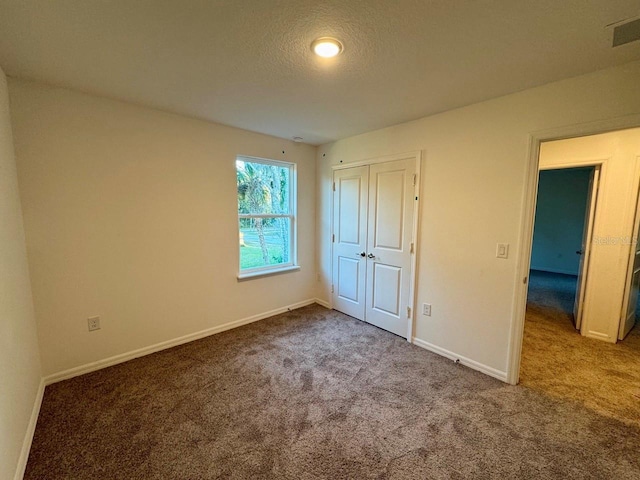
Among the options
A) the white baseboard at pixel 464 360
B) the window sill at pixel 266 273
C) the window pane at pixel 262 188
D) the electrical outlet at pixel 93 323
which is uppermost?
the window pane at pixel 262 188

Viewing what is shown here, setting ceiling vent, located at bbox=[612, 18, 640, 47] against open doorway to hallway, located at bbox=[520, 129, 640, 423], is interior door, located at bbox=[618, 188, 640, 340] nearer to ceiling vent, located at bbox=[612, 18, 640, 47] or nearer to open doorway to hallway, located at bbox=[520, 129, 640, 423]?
open doorway to hallway, located at bbox=[520, 129, 640, 423]

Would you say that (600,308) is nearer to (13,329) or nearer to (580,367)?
(580,367)

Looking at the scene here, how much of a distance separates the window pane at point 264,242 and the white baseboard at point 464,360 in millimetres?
1981

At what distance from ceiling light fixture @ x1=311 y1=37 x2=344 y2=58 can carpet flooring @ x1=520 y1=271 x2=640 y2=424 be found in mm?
2813

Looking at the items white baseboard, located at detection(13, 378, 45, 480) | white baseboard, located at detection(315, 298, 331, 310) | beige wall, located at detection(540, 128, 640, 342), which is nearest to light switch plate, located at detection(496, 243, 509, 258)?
beige wall, located at detection(540, 128, 640, 342)

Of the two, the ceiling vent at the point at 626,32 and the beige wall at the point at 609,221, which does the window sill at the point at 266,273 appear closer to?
the ceiling vent at the point at 626,32

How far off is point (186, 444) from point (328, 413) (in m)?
0.89

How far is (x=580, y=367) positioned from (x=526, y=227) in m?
1.50

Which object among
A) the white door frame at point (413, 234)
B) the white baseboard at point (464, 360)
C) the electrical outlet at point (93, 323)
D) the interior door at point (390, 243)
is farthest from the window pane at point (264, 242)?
the white baseboard at point (464, 360)

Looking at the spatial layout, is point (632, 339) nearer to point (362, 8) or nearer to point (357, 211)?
point (357, 211)

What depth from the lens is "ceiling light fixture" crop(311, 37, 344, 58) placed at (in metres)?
1.45

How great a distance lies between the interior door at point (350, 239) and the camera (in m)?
3.30

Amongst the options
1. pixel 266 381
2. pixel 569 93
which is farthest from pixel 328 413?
pixel 569 93

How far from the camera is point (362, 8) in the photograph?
1.23m
